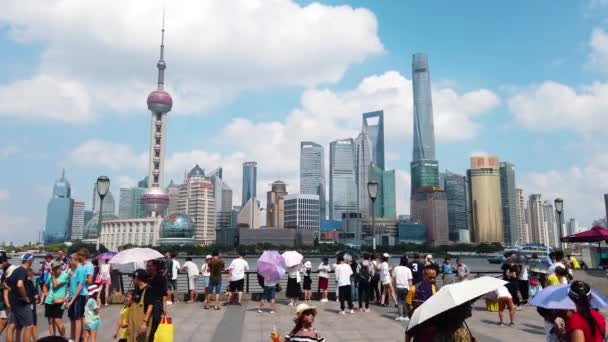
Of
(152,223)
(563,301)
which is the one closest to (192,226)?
(152,223)

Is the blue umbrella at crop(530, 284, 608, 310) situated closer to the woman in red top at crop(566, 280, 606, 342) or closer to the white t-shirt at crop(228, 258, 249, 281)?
the woman in red top at crop(566, 280, 606, 342)

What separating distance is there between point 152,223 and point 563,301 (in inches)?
7006

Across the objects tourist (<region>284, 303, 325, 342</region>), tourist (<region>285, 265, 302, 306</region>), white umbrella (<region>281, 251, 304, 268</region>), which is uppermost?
white umbrella (<region>281, 251, 304, 268</region>)

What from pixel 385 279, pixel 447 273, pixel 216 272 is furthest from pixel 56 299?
pixel 447 273

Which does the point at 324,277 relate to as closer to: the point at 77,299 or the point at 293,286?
the point at 293,286

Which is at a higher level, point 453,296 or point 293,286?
point 453,296

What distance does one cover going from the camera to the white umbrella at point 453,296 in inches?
162

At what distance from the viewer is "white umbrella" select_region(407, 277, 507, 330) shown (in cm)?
411

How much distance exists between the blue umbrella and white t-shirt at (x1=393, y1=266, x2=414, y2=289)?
7248 mm

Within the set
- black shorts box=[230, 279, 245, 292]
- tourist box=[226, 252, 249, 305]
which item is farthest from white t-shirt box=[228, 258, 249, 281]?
black shorts box=[230, 279, 245, 292]

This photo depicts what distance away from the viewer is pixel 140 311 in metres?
6.17

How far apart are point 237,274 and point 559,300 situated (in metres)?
11.6

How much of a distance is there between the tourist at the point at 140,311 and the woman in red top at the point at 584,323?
499 centimetres

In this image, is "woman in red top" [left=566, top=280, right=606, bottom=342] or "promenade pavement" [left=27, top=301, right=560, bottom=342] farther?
"promenade pavement" [left=27, top=301, right=560, bottom=342]
